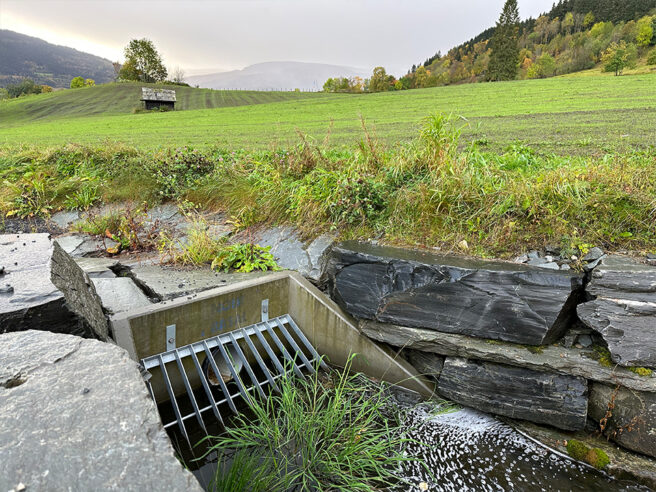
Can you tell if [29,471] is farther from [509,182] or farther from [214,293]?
[509,182]

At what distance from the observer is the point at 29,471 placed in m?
0.98

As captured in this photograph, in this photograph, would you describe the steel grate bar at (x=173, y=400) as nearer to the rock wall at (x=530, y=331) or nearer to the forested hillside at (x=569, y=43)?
the rock wall at (x=530, y=331)

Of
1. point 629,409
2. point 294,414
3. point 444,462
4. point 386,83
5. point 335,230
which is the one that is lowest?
point 444,462

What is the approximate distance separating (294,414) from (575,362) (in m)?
2.07

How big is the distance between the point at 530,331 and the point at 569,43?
56.9 metres

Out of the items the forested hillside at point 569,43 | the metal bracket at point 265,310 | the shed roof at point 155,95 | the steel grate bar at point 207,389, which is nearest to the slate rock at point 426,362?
the metal bracket at point 265,310

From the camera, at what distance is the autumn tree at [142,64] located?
56406 millimetres

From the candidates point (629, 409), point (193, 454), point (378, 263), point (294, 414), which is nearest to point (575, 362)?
point (629, 409)

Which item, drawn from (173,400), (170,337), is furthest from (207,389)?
(170,337)

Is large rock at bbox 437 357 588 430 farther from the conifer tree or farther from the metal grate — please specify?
the conifer tree

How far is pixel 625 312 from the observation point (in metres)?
2.45

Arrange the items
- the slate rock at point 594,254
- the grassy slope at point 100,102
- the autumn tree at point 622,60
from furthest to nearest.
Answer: the grassy slope at point 100,102, the autumn tree at point 622,60, the slate rock at point 594,254

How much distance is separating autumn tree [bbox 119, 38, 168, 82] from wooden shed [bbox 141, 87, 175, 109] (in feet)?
102

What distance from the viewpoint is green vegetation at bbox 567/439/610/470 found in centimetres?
255
